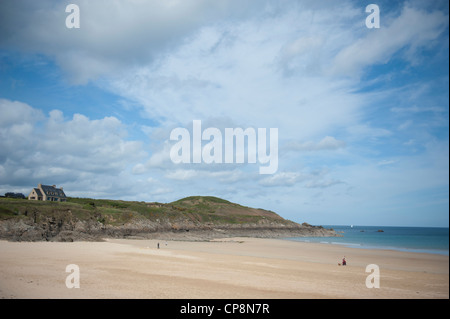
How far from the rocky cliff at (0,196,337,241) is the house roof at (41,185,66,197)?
890cm

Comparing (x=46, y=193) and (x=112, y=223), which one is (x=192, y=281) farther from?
(x=46, y=193)

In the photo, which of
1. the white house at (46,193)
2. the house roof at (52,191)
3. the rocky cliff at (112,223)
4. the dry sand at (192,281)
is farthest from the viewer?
the house roof at (52,191)

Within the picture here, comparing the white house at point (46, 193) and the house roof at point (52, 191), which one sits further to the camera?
the house roof at point (52, 191)

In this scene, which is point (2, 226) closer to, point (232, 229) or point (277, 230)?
point (232, 229)

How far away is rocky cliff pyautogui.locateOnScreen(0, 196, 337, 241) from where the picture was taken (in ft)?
165

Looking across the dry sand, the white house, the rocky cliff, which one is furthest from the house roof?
the dry sand

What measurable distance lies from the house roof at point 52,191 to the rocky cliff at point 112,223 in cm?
890

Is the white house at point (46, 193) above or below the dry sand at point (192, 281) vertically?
above

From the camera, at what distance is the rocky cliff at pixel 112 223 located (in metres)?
50.3

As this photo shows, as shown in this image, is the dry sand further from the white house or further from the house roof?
the house roof

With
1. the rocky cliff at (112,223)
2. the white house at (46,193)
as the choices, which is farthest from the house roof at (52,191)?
the rocky cliff at (112,223)

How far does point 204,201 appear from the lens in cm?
17250

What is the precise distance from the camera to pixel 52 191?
91312mm

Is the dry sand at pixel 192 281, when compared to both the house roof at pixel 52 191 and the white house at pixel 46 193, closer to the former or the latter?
the white house at pixel 46 193
